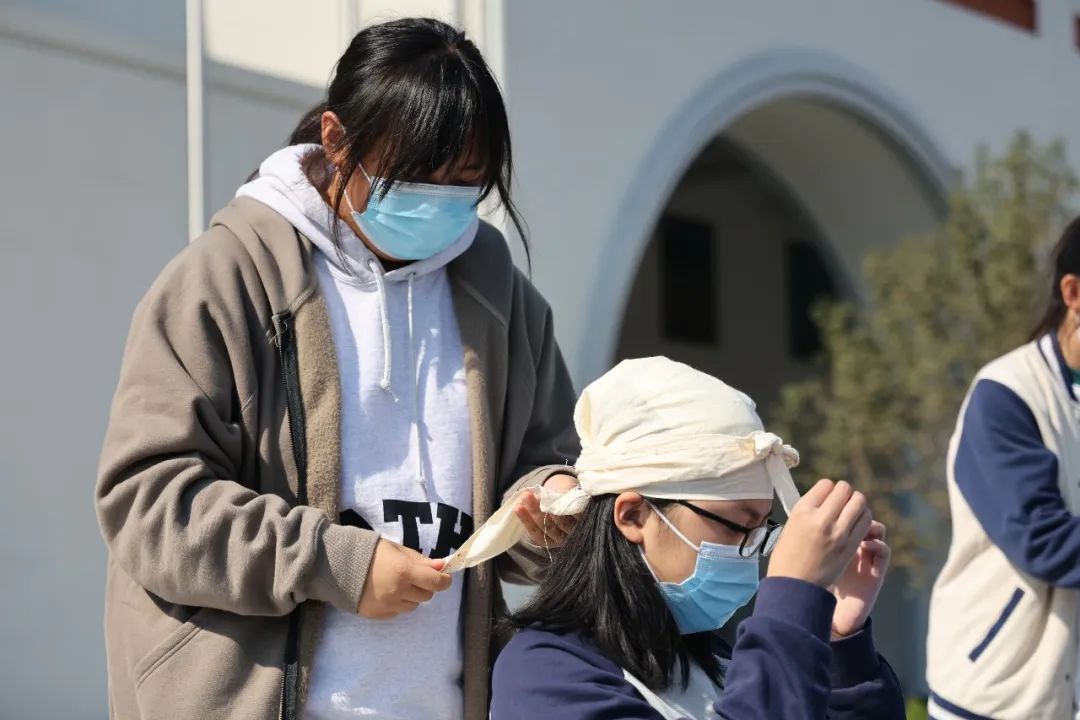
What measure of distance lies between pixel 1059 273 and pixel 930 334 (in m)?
3.72

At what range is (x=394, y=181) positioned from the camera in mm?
2094

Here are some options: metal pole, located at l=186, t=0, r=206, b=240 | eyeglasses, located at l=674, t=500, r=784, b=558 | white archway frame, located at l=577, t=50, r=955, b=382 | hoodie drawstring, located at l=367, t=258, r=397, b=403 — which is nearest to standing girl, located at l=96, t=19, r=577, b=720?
hoodie drawstring, located at l=367, t=258, r=397, b=403

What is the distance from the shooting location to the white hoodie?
6.68 ft

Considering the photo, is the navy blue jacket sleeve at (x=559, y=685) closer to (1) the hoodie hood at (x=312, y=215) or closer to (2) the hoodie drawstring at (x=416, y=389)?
(2) the hoodie drawstring at (x=416, y=389)

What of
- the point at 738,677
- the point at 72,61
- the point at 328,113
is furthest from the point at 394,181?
the point at 72,61

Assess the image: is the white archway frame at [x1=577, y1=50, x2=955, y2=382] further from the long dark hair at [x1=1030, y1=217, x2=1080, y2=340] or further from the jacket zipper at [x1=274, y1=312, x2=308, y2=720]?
the jacket zipper at [x1=274, y1=312, x2=308, y2=720]

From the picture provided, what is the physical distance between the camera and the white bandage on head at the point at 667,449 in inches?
73.5

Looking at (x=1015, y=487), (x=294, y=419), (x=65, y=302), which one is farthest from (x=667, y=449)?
(x=65, y=302)

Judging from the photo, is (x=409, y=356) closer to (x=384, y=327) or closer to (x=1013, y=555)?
(x=384, y=327)

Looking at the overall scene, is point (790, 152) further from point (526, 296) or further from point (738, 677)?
point (738, 677)

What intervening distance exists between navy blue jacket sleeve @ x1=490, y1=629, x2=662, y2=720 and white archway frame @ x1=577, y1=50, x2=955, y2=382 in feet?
13.6

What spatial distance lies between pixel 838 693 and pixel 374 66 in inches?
42.1

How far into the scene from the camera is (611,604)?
186cm

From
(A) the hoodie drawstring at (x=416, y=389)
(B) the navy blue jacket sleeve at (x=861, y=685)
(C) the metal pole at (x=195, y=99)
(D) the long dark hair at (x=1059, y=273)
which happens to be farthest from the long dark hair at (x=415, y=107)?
(C) the metal pole at (x=195, y=99)
